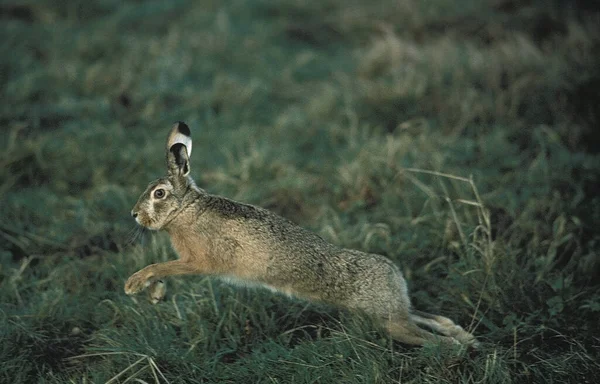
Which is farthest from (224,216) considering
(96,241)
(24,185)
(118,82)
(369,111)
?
(118,82)

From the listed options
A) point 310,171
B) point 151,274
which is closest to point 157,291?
point 151,274

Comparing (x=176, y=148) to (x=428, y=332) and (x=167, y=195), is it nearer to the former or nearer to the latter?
(x=167, y=195)

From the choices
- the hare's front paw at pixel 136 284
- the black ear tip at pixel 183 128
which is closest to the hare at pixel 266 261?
the hare's front paw at pixel 136 284

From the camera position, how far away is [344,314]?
14.0 ft

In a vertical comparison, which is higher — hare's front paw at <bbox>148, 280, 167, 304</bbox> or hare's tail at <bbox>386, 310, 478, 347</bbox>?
hare's front paw at <bbox>148, 280, 167, 304</bbox>

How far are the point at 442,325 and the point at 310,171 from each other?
275 cm

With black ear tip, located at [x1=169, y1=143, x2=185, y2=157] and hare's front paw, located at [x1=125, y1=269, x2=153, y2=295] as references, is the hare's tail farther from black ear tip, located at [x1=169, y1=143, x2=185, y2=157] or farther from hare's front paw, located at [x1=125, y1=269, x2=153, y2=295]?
black ear tip, located at [x1=169, y1=143, x2=185, y2=157]

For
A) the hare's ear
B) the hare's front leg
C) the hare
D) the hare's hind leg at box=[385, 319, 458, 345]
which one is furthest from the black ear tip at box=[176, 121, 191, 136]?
the hare's hind leg at box=[385, 319, 458, 345]

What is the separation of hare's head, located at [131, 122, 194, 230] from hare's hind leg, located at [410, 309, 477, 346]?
1.63 m

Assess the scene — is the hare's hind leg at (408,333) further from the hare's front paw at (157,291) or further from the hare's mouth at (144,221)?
the hare's mouth at (144,221)

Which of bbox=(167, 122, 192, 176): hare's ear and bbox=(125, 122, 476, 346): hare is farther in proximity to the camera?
bbox=(167, 122, 192, 176): hare's ear

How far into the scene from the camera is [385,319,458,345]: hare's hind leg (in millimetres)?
4043

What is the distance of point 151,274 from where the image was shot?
13.5 ft

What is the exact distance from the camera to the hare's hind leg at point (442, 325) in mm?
4088
